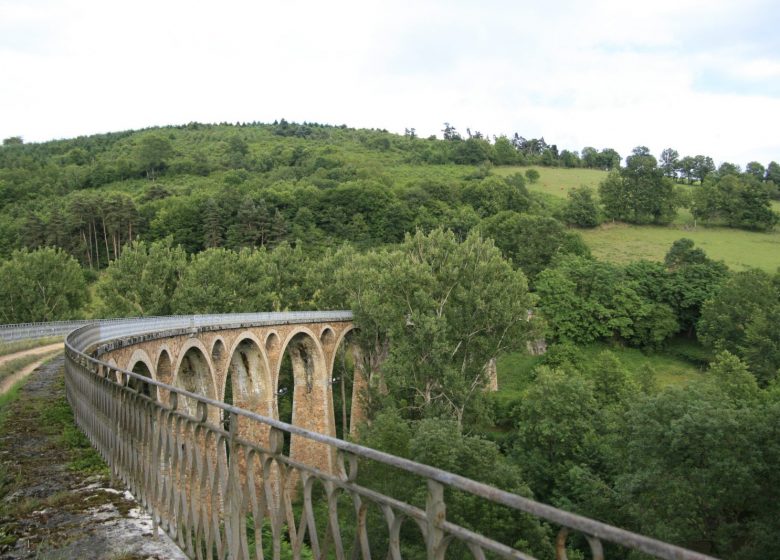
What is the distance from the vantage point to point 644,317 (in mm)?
48031

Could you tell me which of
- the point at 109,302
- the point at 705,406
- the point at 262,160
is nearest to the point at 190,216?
the point at 109,302

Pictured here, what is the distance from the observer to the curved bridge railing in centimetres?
206

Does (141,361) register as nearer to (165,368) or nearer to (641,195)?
(165,368)

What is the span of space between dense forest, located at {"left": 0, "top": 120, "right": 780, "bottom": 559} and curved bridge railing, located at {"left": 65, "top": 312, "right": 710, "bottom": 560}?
34.4ft

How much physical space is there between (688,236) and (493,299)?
50.3 m

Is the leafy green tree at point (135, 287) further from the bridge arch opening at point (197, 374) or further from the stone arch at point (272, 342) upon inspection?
the bridge arch opening at point (197, 374)

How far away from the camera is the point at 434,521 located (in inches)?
89.3

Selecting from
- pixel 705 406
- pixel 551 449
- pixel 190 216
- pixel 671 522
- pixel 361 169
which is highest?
pixel 361 169

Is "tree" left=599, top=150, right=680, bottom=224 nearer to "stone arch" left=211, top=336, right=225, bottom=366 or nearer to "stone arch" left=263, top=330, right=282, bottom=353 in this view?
"stone arch" left=263, top=330, right=282, bottom=353

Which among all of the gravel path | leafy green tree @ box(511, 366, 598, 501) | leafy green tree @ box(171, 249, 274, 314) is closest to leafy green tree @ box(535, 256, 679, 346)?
leafy green tree @ box(511, 366, 598, 501)

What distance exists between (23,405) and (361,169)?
88798mm

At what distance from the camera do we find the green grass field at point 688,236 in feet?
193

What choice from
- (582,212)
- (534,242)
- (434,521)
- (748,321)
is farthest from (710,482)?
(582,212)

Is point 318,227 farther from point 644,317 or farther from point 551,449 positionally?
point 551,449
